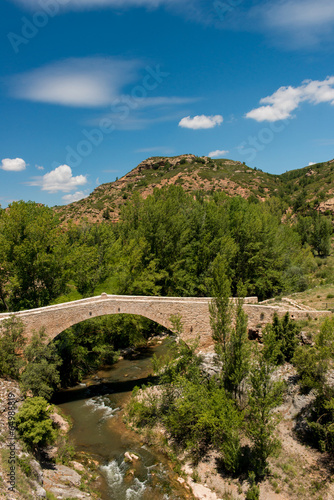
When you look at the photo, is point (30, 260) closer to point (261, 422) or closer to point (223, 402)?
point (223, 402)

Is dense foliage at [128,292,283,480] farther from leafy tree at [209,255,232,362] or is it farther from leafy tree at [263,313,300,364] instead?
leafy tree at [263,313,300,364]

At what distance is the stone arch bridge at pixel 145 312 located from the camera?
19672 millimetres

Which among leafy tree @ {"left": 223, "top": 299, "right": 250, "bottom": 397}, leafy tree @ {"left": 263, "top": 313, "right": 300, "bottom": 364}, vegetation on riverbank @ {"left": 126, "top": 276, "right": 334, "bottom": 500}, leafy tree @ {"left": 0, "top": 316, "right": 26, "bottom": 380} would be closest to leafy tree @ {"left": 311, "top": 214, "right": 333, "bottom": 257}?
vegetation on riverbank @ {"left": 126, "top": 276, "right": 334, "bottom": 500}

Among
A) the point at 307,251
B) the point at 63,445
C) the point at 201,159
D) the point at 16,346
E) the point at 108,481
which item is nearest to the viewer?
the point at 108,481

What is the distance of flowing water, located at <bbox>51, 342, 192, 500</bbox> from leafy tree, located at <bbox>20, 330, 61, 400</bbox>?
3.02 metres

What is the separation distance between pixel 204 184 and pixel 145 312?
228ft

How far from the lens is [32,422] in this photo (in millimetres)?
13680

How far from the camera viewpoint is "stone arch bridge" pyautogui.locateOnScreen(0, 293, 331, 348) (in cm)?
1967

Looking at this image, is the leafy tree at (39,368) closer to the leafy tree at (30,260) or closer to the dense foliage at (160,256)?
the leafy tree at (30,260)

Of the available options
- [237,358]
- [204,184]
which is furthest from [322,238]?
[237,358]

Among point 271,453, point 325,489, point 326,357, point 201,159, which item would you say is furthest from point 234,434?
point 201,159

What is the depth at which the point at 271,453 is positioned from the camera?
1461 cm

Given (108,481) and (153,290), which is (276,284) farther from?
(108,481)

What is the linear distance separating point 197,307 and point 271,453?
9.53 metres
